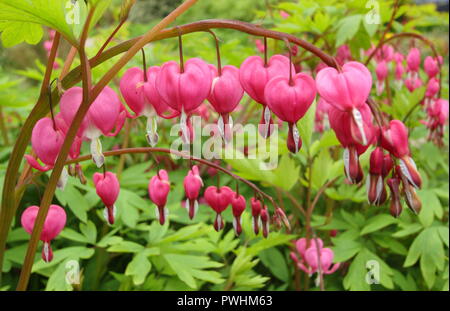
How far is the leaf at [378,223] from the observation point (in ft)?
6.13

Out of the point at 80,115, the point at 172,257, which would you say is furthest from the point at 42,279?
Answer: the point at 80,115

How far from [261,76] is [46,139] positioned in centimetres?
35

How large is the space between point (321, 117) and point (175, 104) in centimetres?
186

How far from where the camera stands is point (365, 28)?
204 cm

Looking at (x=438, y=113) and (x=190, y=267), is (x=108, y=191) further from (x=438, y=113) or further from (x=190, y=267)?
(x=438, y=113)

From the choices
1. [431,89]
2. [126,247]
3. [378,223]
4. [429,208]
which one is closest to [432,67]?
[431,89]

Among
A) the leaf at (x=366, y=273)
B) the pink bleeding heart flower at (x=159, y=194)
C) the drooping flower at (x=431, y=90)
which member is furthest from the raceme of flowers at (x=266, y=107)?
the drooping flower at (x=431, y=90)

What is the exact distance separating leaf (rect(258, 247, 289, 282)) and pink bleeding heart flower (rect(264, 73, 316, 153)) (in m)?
1.28

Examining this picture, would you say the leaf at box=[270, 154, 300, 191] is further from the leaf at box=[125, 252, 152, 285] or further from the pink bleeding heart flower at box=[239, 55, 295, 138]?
the pink bleeding heart flower at box=[239, 55, 295, 138]

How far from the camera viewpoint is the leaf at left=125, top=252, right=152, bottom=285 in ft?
4.89

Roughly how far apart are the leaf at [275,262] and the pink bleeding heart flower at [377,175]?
1.26 metres

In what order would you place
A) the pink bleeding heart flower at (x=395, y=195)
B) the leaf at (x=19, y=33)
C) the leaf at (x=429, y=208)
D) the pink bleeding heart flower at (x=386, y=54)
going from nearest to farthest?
the pink bleeding heart flower at (x=395, y=195), the leaf at (x=19, y=33), the leaf at (x=429, y=208), the pink bleeding heart flower at (x=386, y=54)

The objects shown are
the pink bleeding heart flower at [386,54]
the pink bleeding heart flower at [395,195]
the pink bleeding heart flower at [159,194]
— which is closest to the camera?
the pink bleeding heart flower at [395,195]

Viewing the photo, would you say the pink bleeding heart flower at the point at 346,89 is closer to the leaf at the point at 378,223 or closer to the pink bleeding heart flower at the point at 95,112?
the pink bleeding heart flower at the point at 95,112
